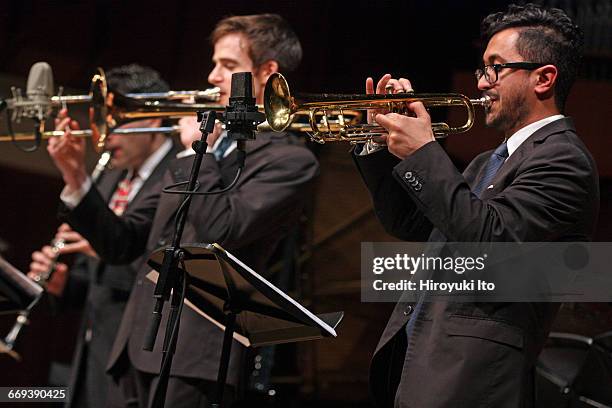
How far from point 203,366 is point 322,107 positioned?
3.09ft

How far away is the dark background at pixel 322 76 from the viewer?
393 cm

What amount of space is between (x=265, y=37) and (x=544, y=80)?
50.8 inches

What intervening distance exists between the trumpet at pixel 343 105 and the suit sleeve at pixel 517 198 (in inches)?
11.9

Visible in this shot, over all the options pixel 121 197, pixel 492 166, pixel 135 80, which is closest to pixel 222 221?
pixel 492 166

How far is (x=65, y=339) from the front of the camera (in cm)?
528

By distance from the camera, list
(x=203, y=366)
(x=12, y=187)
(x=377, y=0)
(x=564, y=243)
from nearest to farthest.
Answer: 1. (x=564, y=243)
2. (x=203, y=366)
3. (x=377, y=0)
4. (x=12, y=187)

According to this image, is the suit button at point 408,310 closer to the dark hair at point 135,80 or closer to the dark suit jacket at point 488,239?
the dark suit jacket at point 488,239

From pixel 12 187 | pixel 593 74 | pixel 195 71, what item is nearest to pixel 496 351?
pixel 593 74

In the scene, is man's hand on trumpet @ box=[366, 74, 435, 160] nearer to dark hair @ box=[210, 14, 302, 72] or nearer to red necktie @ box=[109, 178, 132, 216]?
dark hair @ box=[210, 14, 302, 72]

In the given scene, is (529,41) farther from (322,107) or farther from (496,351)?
(496,351)

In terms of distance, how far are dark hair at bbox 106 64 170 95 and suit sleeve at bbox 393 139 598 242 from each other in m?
2.28

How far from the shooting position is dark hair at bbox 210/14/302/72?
141 inches

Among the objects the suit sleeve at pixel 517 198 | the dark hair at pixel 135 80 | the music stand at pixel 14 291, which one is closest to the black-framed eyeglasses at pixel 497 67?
the suit sleeve at pixel 517 198

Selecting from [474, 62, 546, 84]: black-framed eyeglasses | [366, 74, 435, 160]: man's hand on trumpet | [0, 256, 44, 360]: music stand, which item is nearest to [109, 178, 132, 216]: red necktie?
[0, 256, 44, 360]: music stand
